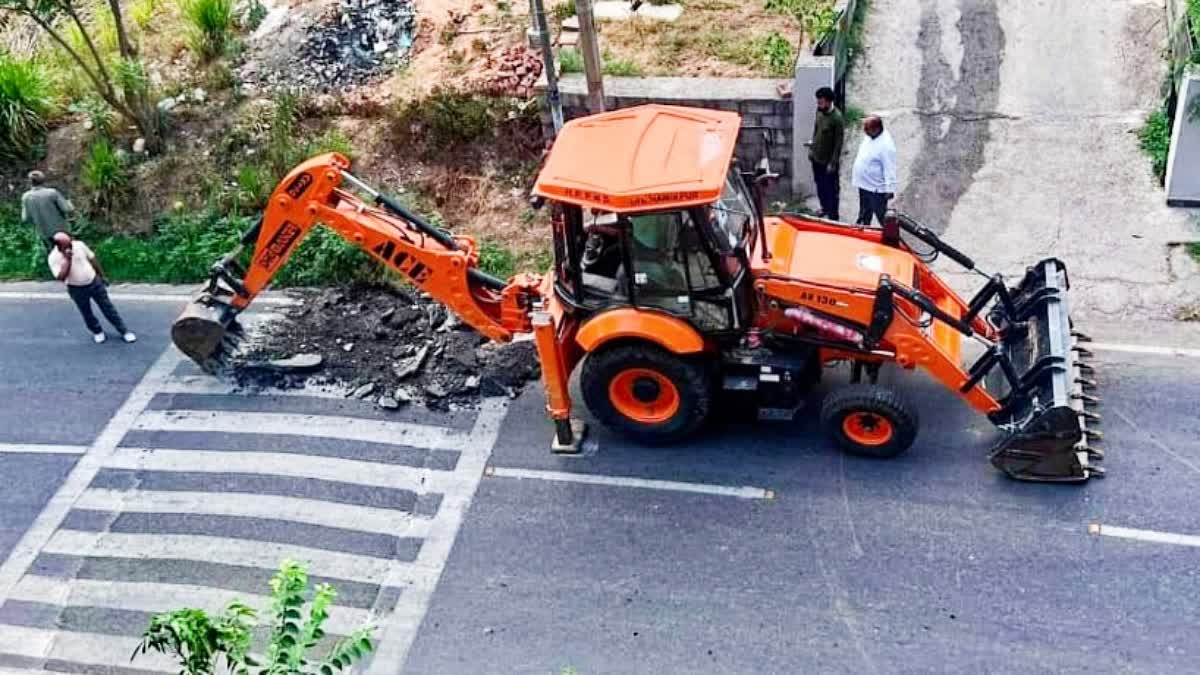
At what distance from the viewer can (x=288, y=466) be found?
10875 mm

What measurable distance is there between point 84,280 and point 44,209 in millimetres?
1252

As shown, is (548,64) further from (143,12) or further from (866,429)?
(143,12)

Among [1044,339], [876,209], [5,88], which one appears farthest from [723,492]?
[5,88]

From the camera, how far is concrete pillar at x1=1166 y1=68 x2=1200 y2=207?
12.2 m

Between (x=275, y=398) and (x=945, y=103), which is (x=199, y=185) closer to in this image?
(x=275, y=398)

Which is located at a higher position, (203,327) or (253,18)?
(253,18)

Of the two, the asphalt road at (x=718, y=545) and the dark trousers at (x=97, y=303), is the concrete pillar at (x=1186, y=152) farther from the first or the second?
the dark trousers at (x=97, y=303)

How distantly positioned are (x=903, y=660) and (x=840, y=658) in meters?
0.41

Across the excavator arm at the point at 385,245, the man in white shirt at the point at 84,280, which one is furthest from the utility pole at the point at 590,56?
the man in white shirt at the point at 84,280

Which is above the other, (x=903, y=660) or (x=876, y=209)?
(x=876, y=209)

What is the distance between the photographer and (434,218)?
1366cm

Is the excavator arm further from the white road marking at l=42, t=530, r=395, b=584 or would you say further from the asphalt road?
the white road marking at l=42, t=530, r=395, b=584

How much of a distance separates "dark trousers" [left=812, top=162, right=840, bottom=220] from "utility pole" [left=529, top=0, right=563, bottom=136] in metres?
2.54

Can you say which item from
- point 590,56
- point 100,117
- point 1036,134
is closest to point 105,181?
point 100,117
